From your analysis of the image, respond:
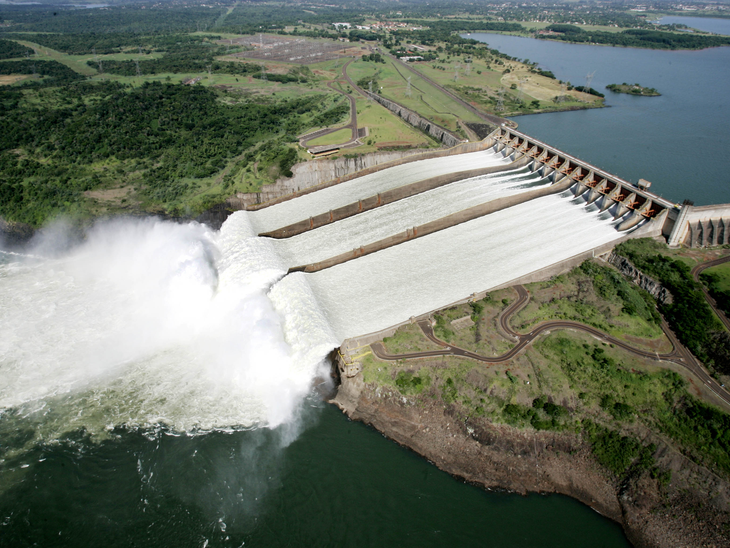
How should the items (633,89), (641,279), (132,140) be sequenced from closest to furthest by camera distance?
(641,279)
(132,140)
(633,89)

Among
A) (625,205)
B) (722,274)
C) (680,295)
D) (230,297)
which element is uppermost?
(625,205)

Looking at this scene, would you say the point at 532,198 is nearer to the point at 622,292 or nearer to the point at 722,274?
the point at 622,292

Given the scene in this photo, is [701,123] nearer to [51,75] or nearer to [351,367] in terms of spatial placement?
[351,367]

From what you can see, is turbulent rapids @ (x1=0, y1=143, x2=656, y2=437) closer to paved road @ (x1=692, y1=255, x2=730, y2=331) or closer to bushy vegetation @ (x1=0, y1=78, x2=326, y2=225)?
paved road @ (x1=692, y1=255, x2=730, y2=331)

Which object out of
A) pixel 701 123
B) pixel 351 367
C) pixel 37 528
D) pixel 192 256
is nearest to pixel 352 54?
pixel 701 123

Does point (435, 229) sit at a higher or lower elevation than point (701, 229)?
lower

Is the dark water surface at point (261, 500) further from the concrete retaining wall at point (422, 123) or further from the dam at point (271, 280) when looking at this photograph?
the concrete retaining wall at point (422, 123)

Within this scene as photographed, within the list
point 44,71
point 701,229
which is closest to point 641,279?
point 701,229
